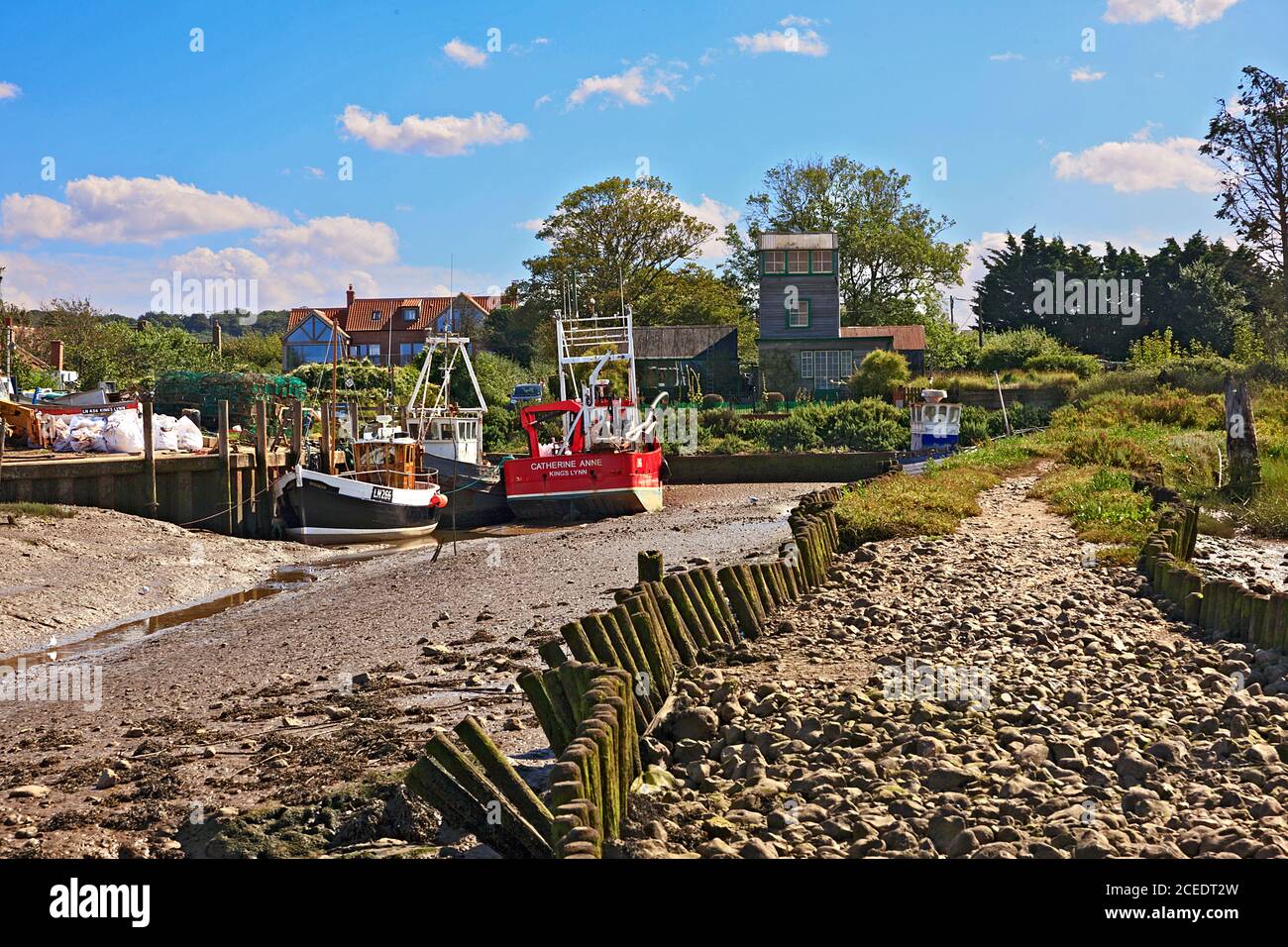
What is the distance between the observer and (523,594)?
1803 centimetres

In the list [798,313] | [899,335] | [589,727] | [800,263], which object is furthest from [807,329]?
[589,727]

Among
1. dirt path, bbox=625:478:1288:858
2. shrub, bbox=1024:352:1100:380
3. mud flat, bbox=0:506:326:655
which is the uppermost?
shrub, bbox=1024:352:1100:380

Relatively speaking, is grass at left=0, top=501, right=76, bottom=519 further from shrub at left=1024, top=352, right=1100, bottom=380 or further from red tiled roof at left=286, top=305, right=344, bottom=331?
red tiled roof at left=286, top=305, right=344, bottom=331

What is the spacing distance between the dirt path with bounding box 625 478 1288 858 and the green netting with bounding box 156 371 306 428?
3287cm

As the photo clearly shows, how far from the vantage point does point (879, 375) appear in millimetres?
55719

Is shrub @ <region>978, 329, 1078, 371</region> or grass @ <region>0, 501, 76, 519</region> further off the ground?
shrub @ <region>978, 329, 1078, 371</region>

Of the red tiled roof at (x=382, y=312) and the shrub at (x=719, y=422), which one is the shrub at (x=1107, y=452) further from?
the red tiled roof at (x=382, y=312)

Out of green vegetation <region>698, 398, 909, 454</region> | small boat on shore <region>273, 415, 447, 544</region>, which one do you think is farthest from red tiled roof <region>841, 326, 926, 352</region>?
small boat on shore <region>273, 415, 447, 544</region>

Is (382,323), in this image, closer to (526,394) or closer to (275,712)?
(526,394)

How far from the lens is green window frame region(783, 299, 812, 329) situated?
212ft

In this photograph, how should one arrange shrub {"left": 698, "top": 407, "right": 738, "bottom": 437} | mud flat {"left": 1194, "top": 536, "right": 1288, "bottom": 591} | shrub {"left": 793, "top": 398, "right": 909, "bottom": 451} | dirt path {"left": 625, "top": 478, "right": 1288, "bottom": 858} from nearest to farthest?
dirt path {"left": 625, "top": 478, "right": 1288, "bottom": 858}, mud flat {"left": 1194, "top": 536, "right": 1288, "bottom": 591}, shrub {"left": 793, "top": 398, "right": 909, "bottom": 451}, shrub {"left": 698, "top": 407, "right": 738, "bottom": 437}

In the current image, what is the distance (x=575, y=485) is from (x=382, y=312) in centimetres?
6641

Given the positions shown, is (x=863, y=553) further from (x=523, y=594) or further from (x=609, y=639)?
(x=609, y=639)

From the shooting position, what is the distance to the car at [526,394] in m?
57.5
